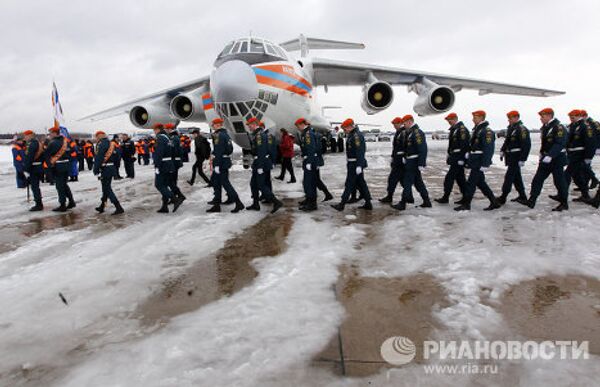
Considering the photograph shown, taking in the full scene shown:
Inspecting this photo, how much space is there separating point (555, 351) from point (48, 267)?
481 centimetres

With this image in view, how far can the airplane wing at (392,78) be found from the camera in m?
14.6

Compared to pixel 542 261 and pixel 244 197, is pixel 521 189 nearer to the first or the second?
pixel 542 261

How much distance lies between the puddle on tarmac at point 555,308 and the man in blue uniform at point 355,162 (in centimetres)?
368

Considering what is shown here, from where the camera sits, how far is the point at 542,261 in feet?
13.2

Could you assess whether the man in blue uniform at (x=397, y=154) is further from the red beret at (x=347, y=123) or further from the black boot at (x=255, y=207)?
the black boot at (x=255, y=207)

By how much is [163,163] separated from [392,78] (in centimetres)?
1151

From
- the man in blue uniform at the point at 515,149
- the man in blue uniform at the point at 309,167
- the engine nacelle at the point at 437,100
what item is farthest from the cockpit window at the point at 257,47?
the man in blue uniform at the point at 515,149

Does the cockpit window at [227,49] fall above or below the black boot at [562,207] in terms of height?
above

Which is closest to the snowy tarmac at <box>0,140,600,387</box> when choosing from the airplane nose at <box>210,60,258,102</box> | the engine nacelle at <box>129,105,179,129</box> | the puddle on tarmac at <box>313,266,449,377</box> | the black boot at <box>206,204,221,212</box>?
the puddle on tarmac at <box>313,266,449,377</box>

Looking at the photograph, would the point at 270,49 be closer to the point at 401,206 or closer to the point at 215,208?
the point at 215,208

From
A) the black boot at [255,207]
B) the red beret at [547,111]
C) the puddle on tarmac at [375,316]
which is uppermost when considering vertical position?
the red beret at [547,111]

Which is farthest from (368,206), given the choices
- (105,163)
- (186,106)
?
(186,106)

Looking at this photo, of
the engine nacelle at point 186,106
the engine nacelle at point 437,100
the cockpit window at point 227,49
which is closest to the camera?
the cockpit window at point 227,49

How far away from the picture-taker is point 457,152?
711cm
